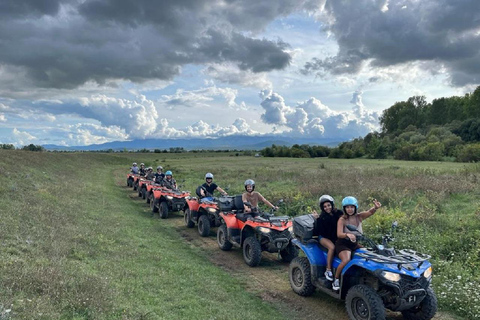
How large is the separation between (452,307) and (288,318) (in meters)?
3.07

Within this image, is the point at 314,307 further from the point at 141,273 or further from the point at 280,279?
the point at 141,273

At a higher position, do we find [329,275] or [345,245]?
[345,245]

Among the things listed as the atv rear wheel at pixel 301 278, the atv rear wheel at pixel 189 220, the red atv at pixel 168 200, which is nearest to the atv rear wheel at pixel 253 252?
the atv rear wheel at pixel 301 278

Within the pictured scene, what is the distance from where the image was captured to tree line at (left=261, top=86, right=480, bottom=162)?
2143 inches

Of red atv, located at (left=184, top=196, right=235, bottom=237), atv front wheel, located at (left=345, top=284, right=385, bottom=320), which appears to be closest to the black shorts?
atv front wheel, located at (left=345, top=284, right=385, bottom=320)

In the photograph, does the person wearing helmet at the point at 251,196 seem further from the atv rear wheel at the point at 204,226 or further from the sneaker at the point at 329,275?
the sneaker at the point at 329,275

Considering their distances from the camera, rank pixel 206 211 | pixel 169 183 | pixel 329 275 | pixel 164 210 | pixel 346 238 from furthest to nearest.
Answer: pixel 169 183, pixel 164 210, pixel 206 211, pixel 329 275, pixel 346 238

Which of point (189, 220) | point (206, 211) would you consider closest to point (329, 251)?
point (206, 211)

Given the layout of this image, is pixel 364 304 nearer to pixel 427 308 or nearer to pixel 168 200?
pixel 427 308

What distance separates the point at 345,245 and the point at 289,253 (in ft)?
10.7

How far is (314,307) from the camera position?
21.8ft

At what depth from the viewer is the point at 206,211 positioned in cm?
1252

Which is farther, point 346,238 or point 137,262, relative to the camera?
point 137,262

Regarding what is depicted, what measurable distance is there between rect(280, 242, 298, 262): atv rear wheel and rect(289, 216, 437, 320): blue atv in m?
2.53
